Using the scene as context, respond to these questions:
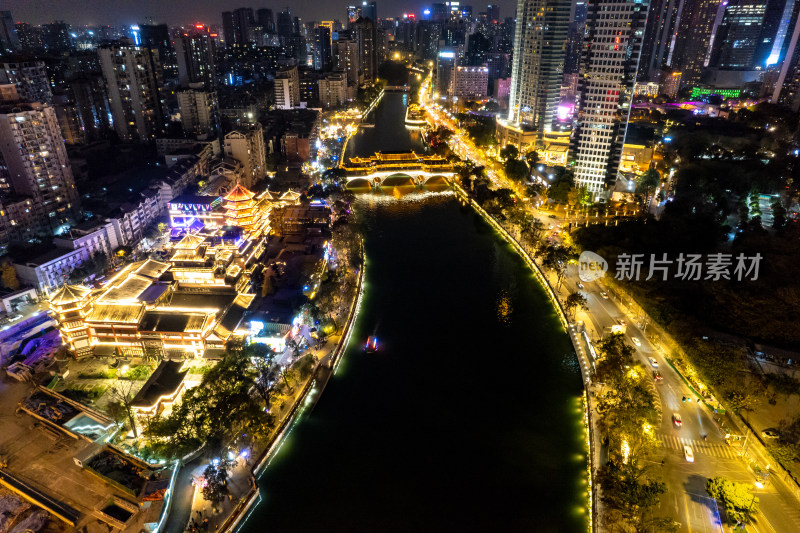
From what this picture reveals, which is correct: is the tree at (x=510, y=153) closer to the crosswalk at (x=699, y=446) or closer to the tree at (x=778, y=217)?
the tree at (x=778, y=217)

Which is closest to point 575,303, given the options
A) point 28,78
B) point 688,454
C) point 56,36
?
point 688,454

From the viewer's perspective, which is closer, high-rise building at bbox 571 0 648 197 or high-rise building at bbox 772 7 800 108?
high-rise building at bbox 571 0 648 197

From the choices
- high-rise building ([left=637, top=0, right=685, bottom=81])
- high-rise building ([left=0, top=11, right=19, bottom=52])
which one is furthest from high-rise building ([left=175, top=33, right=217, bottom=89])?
high-rise building ([left=637, top=0, right=685, bottom=81])

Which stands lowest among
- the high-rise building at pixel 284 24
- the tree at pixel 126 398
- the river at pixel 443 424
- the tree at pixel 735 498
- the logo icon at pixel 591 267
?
the river at pixel 443 424

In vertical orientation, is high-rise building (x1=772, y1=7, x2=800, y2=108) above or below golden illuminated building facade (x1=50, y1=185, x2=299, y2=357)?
above

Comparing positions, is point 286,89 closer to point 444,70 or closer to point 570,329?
point 444,70

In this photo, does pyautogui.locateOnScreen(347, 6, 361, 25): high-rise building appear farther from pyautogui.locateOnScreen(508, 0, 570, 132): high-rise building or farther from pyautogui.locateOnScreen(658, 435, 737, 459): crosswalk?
pyautogui.locateOnScreen(658, 435, 737, 459): crosswalk

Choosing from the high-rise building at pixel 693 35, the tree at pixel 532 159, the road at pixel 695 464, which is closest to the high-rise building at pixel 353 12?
the high-rise building at pixel 693 35
